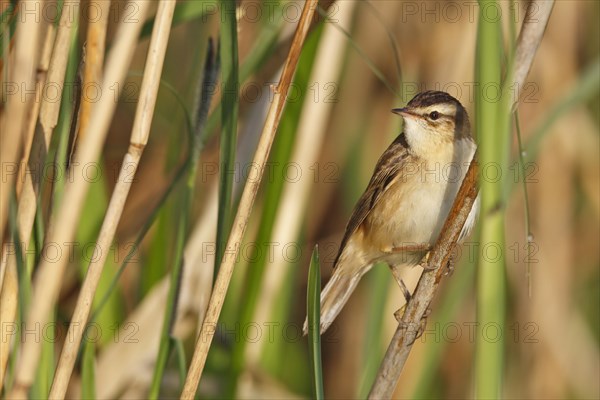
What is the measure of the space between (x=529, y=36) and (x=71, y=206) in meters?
1.15

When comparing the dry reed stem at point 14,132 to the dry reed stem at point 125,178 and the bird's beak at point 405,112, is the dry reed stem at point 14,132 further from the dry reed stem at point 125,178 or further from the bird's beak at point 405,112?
the bird's beak at point 405,112

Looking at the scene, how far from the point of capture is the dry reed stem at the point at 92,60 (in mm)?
2195

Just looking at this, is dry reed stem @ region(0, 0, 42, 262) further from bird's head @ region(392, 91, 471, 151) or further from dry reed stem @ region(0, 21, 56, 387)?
bird's head @ region(392, 91, 471, 151)

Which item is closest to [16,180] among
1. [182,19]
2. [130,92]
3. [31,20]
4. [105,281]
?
[31,20]

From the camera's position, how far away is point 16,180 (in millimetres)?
2195

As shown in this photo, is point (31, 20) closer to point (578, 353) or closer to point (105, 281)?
point (105, 281)

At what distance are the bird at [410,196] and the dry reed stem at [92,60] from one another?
1.08m

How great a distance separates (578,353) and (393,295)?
1.27m

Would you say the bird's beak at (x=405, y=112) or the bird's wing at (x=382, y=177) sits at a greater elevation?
the bird's beak at (x=405, y=112)

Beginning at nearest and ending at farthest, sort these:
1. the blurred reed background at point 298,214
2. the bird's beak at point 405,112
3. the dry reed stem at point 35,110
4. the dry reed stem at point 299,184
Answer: the dry reed stem at point 35,110 → the blurred reed background at point 298,214 → the bird's beak at point 405,112 → the dry reed stem at point 299,184

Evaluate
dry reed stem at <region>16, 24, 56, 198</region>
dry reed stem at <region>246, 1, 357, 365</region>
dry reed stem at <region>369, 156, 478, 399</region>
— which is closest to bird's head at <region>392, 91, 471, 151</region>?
dry reed stem at <region>246, 1, 357, 365</region>

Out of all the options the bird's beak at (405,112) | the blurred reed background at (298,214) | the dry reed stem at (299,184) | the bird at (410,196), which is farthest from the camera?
the dry reed stem at (299,184)

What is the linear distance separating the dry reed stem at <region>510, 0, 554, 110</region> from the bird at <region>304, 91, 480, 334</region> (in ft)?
3.06

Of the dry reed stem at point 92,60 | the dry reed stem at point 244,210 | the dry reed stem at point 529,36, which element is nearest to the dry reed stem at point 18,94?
the dry reed stem at point 92,60
